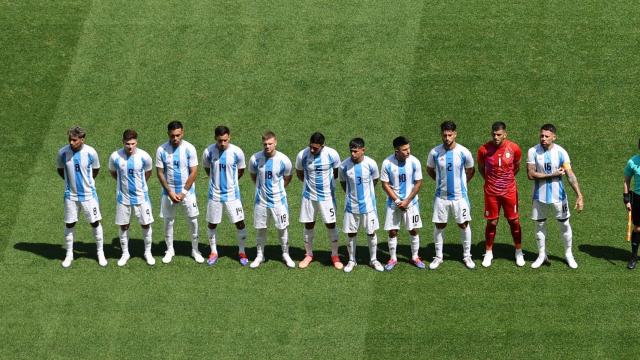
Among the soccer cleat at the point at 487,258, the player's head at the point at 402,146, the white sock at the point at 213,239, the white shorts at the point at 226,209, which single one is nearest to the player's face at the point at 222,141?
the white shorts at the point at 226,209

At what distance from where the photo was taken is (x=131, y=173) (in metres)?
17.0

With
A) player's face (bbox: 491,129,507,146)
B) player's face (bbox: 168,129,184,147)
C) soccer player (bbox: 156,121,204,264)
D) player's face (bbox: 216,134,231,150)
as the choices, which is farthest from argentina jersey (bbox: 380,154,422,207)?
player's face (bbox: 168,129,184,147)

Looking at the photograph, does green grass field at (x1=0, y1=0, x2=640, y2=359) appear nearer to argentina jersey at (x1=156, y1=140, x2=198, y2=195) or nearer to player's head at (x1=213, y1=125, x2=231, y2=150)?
argentina jersey at (x1=156, y1=140, x2=198, y2=195)

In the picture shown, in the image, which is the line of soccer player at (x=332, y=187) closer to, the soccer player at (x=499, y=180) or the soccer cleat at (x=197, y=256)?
the soccer player at (x=499, y=180)

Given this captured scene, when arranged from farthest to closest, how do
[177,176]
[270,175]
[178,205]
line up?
[178,205] → [177,176] → [270,175]

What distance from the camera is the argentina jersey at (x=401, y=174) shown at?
16625mm

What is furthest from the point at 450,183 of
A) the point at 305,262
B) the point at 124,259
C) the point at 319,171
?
the point at 124,259

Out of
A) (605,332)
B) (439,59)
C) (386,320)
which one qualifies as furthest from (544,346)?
(439,59)

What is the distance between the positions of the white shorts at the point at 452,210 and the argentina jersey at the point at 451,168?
0.21 feet

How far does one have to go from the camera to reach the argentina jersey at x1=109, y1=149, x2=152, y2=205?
16984 mm

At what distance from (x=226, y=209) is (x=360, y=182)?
2.13 metres

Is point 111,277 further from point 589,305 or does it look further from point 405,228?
point 589,305

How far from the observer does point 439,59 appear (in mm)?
22000

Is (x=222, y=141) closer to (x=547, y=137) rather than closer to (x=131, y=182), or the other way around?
(x=131, y=182)
